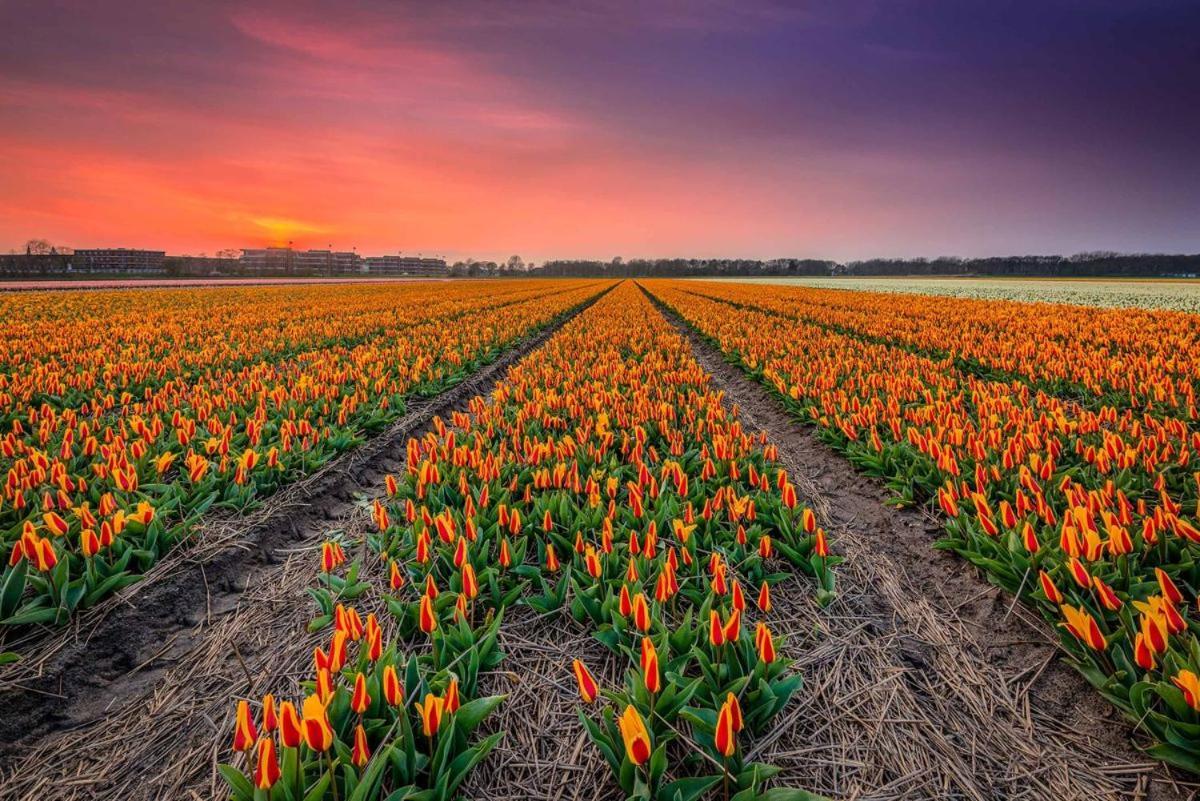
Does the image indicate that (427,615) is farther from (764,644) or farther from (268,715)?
(764,644)

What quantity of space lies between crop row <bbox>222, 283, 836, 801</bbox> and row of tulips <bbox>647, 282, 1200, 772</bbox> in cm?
110

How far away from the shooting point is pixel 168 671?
2752 mm

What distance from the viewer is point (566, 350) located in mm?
11078

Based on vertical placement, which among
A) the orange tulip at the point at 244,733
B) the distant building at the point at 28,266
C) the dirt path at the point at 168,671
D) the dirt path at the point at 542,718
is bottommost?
the dirt path at the point at 168,671

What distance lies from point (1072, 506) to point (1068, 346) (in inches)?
413

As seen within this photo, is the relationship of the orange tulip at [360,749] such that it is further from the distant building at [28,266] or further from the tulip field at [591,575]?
the distant building at [28,266]

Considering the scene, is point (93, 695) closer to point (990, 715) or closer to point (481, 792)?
point (481, 792)

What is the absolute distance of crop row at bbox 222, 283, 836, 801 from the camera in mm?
1792

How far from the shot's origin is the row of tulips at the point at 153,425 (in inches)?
122

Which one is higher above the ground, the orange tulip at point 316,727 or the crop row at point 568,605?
the orange tulip at point 316,727

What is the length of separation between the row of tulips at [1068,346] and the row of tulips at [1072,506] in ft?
3.13

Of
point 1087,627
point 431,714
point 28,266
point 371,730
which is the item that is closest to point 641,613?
point 431,714

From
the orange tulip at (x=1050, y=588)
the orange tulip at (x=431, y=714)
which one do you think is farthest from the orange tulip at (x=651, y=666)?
the orange tulip at (x=1050, y=588)

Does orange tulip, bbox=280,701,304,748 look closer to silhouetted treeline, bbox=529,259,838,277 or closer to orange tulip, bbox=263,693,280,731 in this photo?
orange tulip, bbox=263,693,280,731
